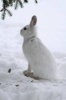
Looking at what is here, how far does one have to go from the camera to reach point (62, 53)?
6723mm

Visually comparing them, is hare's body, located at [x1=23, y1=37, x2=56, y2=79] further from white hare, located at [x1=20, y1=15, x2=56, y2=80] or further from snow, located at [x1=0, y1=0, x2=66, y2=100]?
snow, located at [x1=0, y1=0, x2=66, y2=100]

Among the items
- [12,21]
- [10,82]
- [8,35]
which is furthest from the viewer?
[12,21]

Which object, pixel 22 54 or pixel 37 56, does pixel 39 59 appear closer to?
pixel 37 56

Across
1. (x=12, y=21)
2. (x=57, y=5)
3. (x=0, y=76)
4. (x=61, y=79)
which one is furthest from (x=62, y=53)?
(x=57, y=5)

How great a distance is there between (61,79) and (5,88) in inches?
48.5

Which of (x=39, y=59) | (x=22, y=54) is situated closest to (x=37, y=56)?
(x=39, y=59)

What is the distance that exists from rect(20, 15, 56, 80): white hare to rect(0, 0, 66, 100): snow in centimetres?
21

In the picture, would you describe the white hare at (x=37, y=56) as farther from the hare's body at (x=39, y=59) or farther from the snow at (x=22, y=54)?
the snow at (x=22, y=54)

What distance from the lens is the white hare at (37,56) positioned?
4562mm

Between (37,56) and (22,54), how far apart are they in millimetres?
2009

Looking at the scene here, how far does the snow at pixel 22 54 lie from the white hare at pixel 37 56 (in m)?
0.21

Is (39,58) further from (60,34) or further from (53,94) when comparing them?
(60,34)

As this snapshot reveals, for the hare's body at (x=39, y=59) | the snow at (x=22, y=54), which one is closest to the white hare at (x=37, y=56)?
the hare's body at (x=39, y=59)

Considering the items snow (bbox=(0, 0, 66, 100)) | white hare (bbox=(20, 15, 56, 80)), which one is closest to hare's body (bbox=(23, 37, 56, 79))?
white hare (bbox=(20, 15, 56, 80))
